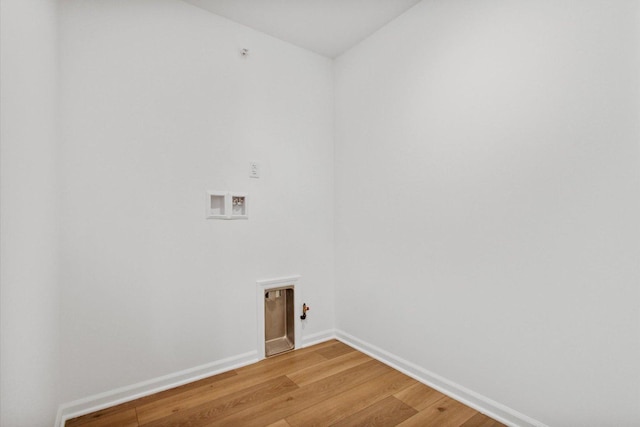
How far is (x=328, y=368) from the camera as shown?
2.08 m

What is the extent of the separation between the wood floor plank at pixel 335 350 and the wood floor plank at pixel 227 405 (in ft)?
1.44

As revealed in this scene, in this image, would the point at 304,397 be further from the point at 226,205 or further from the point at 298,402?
the point at 226,205

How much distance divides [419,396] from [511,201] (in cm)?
120

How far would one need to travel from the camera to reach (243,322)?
2143 millimetres

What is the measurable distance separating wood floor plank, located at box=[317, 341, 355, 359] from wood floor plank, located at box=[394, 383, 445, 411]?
2.01 ft

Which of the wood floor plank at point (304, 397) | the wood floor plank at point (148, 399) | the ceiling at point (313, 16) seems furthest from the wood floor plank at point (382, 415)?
the ceiling at point (313, 16)

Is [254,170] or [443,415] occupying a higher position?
[254,170]

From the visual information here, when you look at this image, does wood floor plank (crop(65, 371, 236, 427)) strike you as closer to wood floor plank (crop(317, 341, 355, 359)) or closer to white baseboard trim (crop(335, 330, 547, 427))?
wood floor plank (crop(317, 341, 355, 359))

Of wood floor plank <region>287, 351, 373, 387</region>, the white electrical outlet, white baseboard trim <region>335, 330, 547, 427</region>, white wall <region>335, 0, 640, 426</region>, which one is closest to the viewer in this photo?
white wall <region>335, 0, 640, 426</region>

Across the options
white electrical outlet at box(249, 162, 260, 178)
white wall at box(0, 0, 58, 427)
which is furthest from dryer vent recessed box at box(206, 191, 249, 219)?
white wall at box(0, 0, 58, 427)

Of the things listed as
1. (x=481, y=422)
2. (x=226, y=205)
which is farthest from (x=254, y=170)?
(x=481, y=422)

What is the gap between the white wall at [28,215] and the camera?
89 centimetres

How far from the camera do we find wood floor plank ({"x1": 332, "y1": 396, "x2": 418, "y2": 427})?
1.52 metres

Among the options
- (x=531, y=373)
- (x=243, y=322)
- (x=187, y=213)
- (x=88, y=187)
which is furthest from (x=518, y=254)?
(x=88, y=187)
